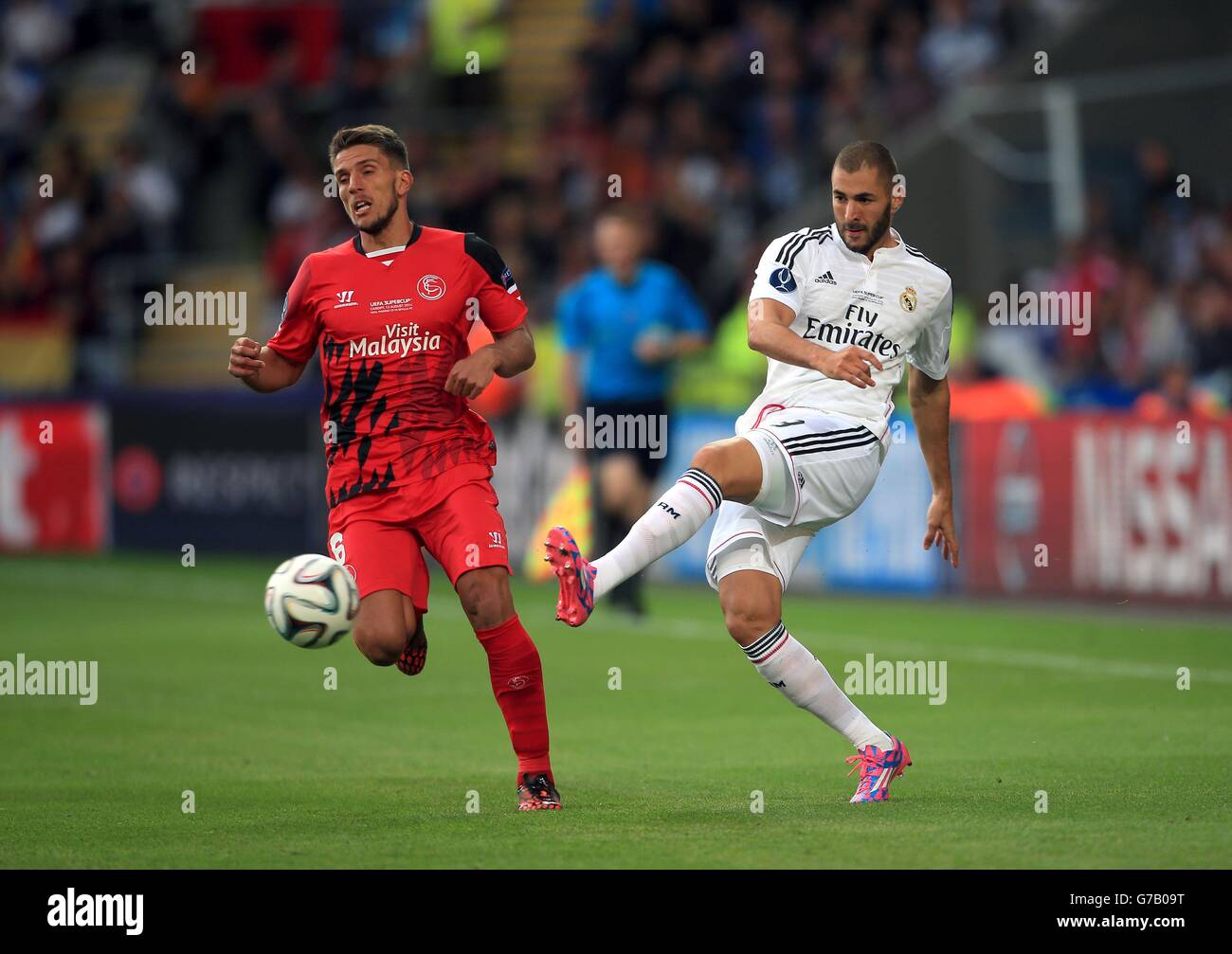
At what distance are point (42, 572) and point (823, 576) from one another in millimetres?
7218

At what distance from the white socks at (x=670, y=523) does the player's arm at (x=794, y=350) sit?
50cm

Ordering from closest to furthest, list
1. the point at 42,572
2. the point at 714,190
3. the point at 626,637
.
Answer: the point at 626,637 < the point at 42,572 < the point at 714,190

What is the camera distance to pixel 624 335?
1458 cm

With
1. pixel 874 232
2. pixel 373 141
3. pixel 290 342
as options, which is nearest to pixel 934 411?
pixel 874 232

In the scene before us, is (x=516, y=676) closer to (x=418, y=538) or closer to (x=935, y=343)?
(x=418, y=538)

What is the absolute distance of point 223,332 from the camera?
24688 mm

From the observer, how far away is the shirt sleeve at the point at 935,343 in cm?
772

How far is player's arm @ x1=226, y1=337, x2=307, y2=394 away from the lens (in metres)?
7.46

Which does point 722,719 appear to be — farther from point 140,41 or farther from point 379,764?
point 140,41

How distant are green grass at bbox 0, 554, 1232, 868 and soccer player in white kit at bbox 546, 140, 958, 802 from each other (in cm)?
56

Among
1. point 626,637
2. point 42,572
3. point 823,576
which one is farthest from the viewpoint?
point 42,572

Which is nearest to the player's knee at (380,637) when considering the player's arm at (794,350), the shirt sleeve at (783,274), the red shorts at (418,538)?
the red shorts at (418,538)

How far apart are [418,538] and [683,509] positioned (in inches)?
41.4
